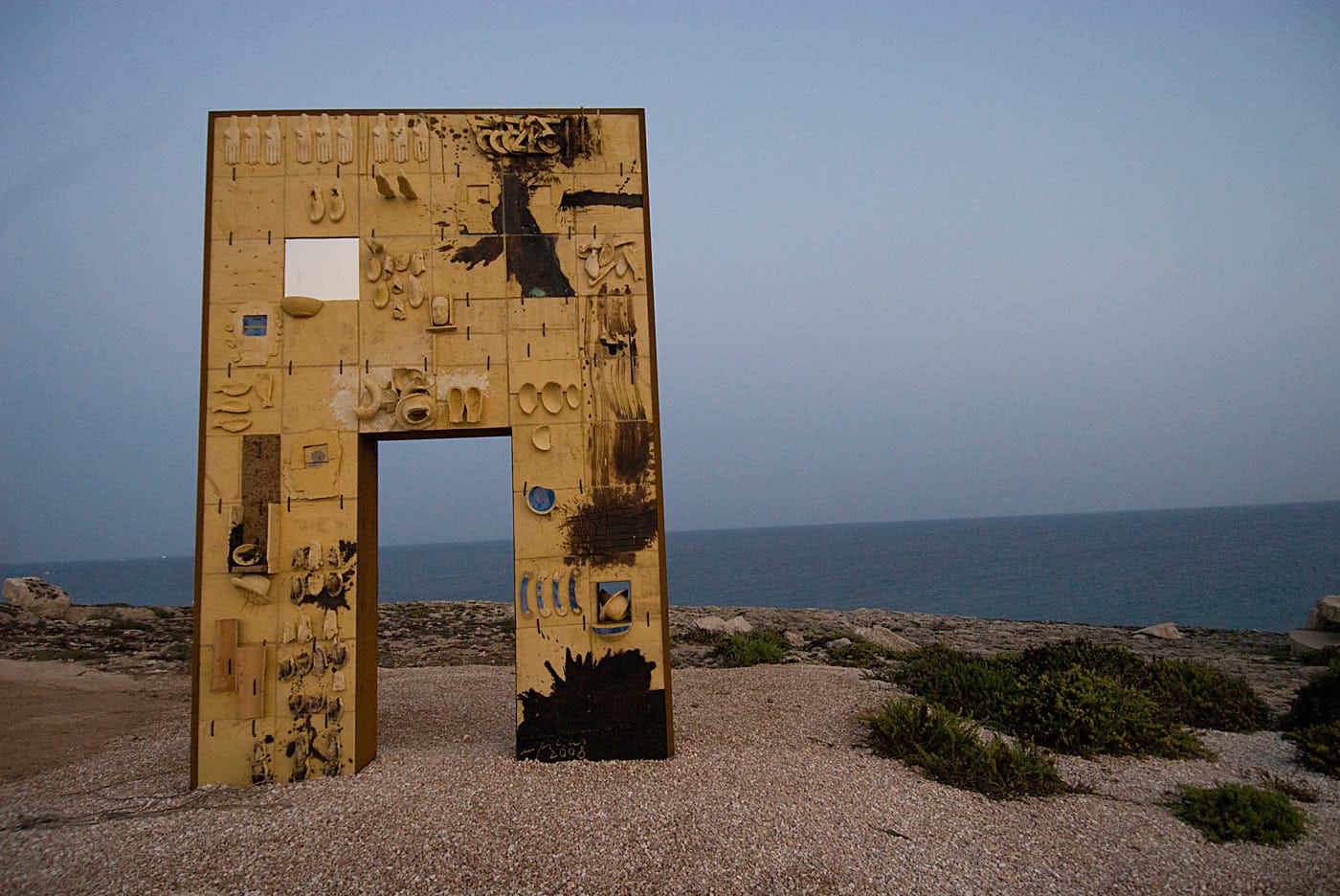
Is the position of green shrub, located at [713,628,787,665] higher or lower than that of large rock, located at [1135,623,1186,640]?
higher

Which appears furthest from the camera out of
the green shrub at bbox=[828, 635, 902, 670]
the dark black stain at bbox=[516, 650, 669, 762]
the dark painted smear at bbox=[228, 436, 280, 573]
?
the green shrub at bbox=[828, 635, 902, 670]

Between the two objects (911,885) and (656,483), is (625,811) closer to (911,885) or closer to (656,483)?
(911,885)

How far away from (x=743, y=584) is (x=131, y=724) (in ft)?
215

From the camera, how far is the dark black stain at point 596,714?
8.06 m

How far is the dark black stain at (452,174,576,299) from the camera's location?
27.7 ft

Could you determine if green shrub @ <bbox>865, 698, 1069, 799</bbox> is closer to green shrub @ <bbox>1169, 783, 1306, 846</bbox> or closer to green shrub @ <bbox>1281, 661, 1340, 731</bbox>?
green shrub @ <bbox>1169, 783, 1306, 846</bbox>

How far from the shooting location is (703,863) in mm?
5895

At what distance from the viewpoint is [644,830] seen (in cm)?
643

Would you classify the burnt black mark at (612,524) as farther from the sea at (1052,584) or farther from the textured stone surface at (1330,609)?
the sea at (1052,584)

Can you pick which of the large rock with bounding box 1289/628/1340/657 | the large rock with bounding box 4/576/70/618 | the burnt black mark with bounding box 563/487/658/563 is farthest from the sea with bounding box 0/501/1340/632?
the burnt black mark with bounding box 563/487/658/563

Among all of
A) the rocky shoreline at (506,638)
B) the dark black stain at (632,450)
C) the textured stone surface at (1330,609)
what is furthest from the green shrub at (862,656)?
the textured stone surface at (1330,609)


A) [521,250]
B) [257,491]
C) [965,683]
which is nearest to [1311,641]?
[965,683]

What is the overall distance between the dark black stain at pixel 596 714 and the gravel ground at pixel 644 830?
0.73ft

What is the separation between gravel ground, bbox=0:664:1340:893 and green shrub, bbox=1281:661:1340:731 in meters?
1.15
